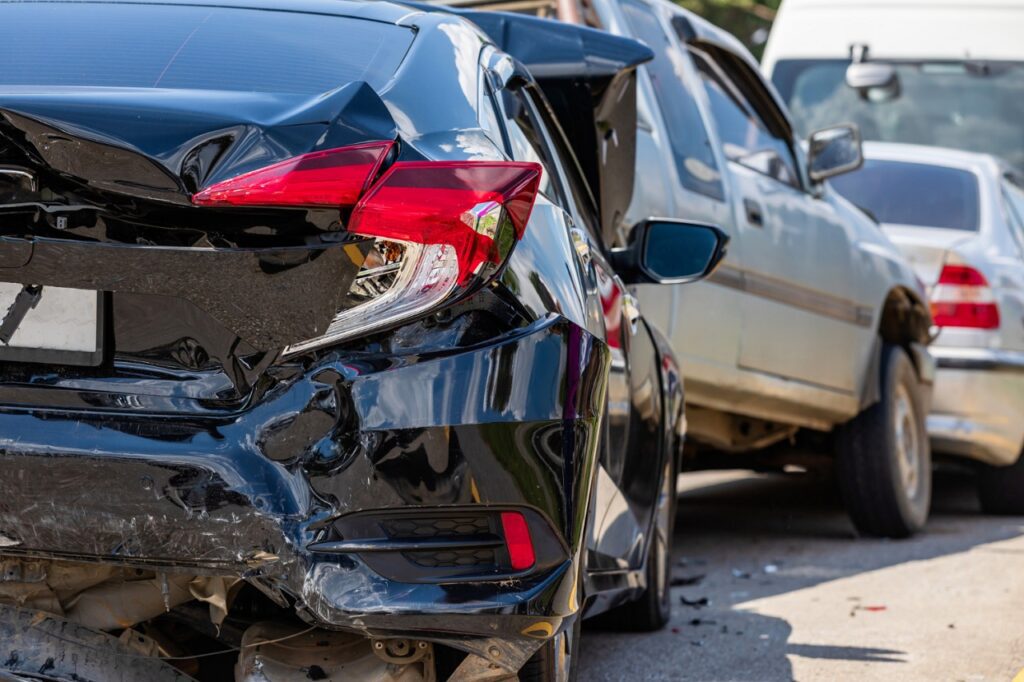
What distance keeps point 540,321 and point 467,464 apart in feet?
0.97

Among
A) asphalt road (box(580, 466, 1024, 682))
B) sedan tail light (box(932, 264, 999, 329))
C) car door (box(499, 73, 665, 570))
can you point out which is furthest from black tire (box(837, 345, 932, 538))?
car door (box(499, 73, 665, 570))

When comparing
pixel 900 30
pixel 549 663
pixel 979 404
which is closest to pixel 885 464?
pixel 979 404

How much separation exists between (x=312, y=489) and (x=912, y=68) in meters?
10.3

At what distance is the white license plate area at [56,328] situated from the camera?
265 cm

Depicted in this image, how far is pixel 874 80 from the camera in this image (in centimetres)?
1155

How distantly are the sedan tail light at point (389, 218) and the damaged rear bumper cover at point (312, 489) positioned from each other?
0.28ft

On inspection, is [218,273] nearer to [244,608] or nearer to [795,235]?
[244,608]

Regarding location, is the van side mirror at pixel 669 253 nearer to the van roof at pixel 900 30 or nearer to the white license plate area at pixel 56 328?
the white license plate area at pixel 56 328

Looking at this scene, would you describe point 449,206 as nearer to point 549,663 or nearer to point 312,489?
point 312,489

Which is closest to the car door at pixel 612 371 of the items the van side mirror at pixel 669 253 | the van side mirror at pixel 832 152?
the van side mirror at pixel 669 253

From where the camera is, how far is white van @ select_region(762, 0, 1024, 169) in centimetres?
1186

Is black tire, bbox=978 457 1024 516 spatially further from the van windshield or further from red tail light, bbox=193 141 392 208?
red tail light, bbox=193 141 392 208

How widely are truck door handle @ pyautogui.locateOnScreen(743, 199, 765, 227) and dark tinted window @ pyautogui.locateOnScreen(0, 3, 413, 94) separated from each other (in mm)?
3377

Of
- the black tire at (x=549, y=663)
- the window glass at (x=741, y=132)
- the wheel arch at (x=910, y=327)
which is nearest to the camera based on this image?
the black tire at (x=549, y=663)
